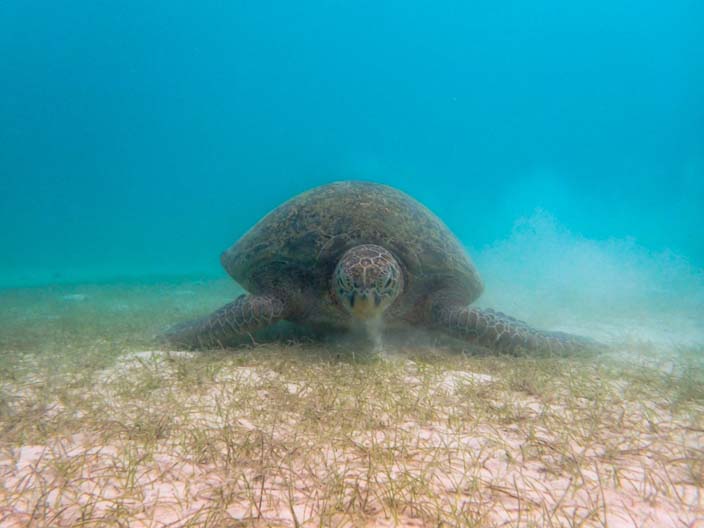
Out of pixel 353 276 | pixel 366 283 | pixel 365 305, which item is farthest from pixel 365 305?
pixel 353 276

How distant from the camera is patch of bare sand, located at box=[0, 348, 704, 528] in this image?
4.46 feet

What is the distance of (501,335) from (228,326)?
3364 mm

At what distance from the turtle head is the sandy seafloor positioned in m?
0.56

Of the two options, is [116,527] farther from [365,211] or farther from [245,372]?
[365,211]

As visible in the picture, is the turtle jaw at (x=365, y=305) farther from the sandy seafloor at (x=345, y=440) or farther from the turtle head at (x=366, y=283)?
the sandy seafloor at (x=345, y=440)

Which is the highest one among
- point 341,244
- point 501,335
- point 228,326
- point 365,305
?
point 341,244

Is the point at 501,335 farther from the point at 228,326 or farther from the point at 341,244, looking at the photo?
the point at 228,326

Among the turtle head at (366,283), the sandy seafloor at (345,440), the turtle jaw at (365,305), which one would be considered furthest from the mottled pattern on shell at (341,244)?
the sandy seafloor at (345,440)

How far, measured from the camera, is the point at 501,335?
4234 millimetres

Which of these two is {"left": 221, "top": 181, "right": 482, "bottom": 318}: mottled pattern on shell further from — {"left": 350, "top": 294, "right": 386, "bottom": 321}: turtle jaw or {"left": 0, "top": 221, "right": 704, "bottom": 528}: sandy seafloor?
{"left": 0, "top": 221, "right": 704, "bottom": 528}: sandy seafloor

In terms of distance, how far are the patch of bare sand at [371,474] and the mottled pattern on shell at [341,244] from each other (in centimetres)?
266

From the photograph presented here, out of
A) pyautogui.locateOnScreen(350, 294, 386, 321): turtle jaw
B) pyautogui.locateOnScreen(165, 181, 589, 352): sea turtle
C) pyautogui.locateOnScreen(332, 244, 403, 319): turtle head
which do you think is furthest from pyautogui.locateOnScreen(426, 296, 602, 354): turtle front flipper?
pyautogui.locateOnScreen(350, 294, 386, 321): turtle jaw

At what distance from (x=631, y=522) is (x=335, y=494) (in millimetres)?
1165

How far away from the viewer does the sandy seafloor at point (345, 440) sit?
4.58ft
